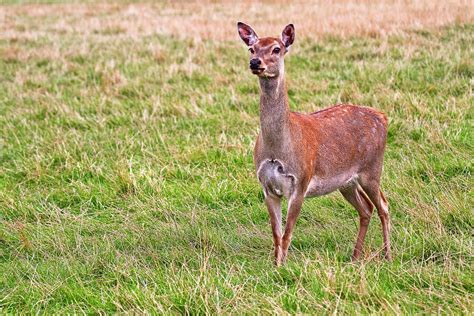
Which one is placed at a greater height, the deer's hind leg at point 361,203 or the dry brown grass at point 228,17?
the deer's hind leg at point 361,203

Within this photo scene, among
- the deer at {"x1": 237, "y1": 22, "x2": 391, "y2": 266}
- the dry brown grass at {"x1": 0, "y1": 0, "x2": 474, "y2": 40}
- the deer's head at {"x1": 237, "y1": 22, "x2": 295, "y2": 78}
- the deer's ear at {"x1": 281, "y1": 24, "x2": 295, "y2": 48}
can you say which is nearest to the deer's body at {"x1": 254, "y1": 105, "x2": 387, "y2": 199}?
the deer at {"x1": 237, "y1": 22, "x2": 391, "y2": 266}

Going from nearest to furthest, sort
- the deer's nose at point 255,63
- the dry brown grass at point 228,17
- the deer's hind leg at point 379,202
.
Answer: the deer's nose at point 255,63, the deer's hind leg at point 379,202, the dry brown grass at point 228,17

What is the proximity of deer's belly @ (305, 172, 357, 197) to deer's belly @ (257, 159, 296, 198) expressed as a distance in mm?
180

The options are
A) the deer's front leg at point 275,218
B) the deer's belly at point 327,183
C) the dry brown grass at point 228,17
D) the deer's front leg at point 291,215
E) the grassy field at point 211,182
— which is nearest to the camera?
the grassy field at point 211,182

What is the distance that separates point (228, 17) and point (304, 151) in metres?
14.5

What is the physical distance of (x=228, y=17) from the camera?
19.0 meters

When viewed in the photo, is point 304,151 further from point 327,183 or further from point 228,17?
point 228,17

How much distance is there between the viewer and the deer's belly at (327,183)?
514cm

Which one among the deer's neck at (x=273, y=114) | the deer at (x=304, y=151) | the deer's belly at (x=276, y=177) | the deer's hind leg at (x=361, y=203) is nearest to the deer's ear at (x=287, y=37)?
the deer at (x=304, y=151)

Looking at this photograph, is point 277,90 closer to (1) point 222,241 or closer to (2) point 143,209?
(1) point 222,241

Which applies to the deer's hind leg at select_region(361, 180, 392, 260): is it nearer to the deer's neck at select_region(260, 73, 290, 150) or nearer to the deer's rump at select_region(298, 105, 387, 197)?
the deer's rump at select_region(298, 105, 387, 197)

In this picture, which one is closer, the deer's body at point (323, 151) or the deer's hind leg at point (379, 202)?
the deer's body at point (323, 151)

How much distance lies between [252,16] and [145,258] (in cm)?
1438

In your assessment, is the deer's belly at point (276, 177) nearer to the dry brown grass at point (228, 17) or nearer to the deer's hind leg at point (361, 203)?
the deer's hind leg at point (361, 203)
